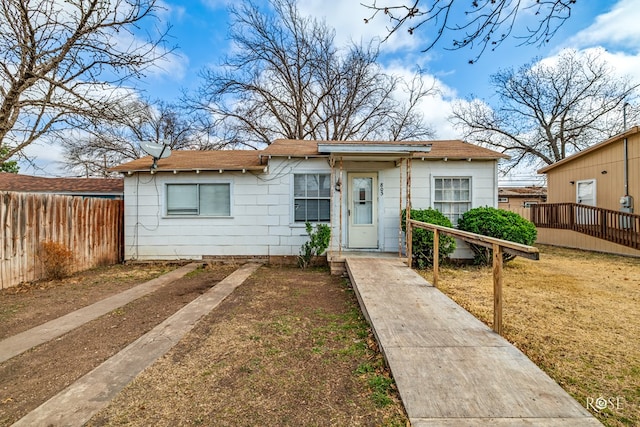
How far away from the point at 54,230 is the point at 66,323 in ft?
12.6

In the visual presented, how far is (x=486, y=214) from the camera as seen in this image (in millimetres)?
7242

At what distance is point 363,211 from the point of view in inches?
313

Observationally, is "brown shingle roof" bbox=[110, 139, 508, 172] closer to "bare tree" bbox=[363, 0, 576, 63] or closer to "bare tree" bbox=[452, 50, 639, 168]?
"bare tree" bbox=[363, 0, 576, 63]

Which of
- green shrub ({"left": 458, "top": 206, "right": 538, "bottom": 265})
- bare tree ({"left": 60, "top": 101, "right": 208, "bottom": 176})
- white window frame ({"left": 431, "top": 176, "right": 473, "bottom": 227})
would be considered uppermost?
bare tree ({"left": 60, "top": 101, "right": 208, "bottom": 176})

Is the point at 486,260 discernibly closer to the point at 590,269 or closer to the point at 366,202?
Result: the point at 590,269

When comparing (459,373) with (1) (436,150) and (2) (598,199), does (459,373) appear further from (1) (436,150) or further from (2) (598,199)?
(2) (598,199)

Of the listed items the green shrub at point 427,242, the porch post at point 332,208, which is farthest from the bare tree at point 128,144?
the green shrub at point 427,242

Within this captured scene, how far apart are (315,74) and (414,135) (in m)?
7.41

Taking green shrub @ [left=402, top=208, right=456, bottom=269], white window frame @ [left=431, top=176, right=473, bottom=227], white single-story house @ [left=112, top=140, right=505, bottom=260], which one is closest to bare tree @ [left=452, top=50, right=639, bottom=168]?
white single-story house @ [left=112, top=140, right=505, bottom=260]

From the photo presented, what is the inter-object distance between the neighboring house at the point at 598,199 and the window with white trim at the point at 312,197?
31.8 feet

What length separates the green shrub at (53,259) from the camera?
624 centimetres

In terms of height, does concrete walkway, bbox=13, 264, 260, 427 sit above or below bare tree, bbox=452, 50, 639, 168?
below

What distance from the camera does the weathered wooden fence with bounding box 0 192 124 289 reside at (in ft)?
18.5

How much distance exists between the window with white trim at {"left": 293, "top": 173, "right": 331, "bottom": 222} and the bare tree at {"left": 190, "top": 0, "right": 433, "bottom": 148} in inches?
465
